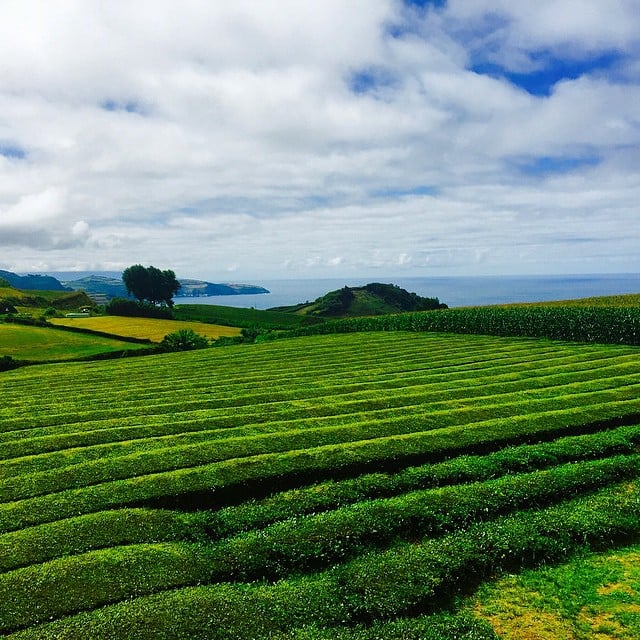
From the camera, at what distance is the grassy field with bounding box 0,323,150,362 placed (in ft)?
192

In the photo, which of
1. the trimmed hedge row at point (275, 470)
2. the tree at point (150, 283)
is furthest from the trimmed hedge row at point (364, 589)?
the tree at point (150, 283)

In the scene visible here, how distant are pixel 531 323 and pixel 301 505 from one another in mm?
52095

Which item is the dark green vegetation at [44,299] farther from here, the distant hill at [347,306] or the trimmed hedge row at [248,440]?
the trimmed hedge row at [248,440]

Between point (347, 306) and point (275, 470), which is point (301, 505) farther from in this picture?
point (347, 306)

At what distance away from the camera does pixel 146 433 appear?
20531 millimetres

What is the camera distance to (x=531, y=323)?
58.8 meters

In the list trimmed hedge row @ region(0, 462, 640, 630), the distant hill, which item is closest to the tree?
the distant hill

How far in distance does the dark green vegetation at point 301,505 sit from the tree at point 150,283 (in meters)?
133

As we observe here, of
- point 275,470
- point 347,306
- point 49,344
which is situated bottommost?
point 275,470

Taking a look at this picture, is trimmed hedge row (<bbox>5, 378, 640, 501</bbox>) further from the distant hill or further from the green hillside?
the distant hill

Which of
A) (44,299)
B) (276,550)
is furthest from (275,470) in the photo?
(44,299)

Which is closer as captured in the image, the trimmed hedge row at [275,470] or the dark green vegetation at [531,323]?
the trimmed hedge row at [275,470]

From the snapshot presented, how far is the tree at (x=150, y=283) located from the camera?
15262 cm

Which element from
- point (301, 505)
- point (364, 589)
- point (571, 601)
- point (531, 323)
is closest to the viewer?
point (571, 601)
